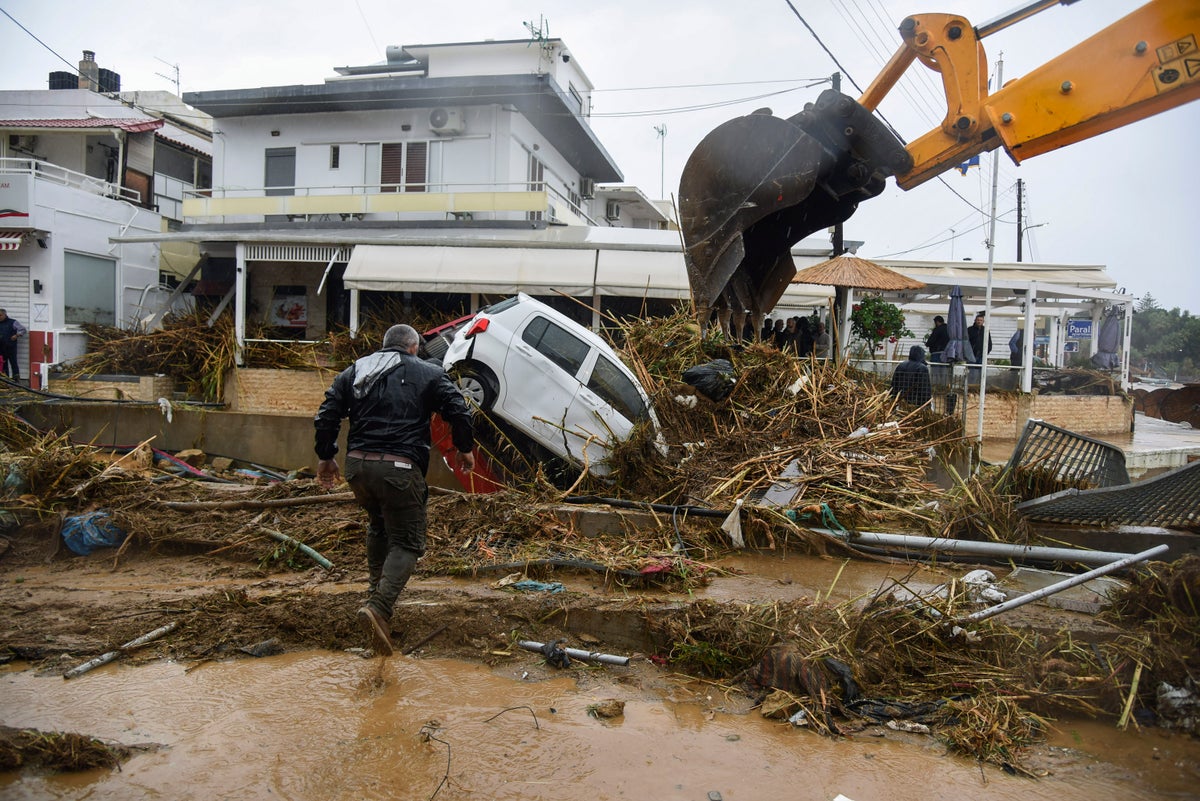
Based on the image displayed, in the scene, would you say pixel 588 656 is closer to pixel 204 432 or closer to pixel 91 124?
pixel 204 432

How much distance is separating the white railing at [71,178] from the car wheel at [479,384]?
15.3m

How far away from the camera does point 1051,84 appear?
5.12 meters

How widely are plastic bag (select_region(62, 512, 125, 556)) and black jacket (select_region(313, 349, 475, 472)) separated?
3097 mm

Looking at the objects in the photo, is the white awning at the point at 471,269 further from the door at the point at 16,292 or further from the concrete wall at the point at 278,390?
the door at the point at 16,292

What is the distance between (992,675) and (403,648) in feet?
10.7

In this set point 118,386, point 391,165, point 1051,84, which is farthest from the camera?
point 391,165

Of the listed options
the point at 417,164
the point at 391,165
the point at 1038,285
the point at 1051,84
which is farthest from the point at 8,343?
the point at 1038,285

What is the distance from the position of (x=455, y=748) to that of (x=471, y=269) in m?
12.9

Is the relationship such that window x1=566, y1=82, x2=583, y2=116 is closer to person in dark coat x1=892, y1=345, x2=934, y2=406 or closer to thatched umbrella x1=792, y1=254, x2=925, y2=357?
thatched umbrella x1=792, y1=254, x2=925, y2=357

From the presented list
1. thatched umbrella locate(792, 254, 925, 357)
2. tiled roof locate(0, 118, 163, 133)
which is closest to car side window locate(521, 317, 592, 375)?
thatched umbrella locate(792, 254, 925, 357)

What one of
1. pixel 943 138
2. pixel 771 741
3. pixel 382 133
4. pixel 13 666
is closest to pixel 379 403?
pixel 13 666

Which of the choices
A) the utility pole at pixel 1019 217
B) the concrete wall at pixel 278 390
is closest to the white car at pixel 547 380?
the concrete wall at pixel 278 390

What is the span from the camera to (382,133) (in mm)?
19359

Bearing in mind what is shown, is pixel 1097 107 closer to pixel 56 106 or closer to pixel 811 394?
pixel 811 394
